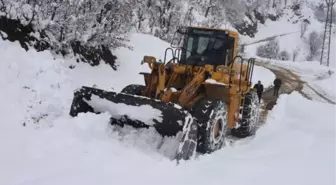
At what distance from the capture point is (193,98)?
8.00 meters

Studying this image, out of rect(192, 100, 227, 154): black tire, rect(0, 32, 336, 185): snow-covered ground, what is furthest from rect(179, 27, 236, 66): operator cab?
rect(0, 32, 336, 185): snow-covered ground

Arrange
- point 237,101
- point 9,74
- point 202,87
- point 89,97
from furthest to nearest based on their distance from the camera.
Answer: point 237,101
point 9,74
point 202,87
point 89,97

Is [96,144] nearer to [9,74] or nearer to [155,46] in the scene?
[9,74]

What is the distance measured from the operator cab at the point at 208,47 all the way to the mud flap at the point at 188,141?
2319mm

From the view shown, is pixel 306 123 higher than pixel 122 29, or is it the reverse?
pixel 122 29

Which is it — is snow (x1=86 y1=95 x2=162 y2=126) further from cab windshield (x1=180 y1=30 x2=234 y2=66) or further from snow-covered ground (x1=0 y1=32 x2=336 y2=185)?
cab windshield (x1=180 y1=30 x2=234 y2=66)

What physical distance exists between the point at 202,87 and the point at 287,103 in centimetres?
731

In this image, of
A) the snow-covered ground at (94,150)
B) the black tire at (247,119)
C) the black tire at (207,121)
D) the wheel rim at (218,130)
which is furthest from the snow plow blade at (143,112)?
the black tire at (247,119)

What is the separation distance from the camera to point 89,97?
7.47 m

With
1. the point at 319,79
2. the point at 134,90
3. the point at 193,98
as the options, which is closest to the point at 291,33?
the point at 319,79

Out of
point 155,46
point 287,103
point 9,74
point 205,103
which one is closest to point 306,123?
point 287,103

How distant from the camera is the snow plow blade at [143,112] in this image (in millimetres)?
6762

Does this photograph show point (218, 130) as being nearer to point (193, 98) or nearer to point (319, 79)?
point (193, 98)

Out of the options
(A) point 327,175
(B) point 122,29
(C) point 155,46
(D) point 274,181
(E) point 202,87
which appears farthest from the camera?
(C) point 155,46
